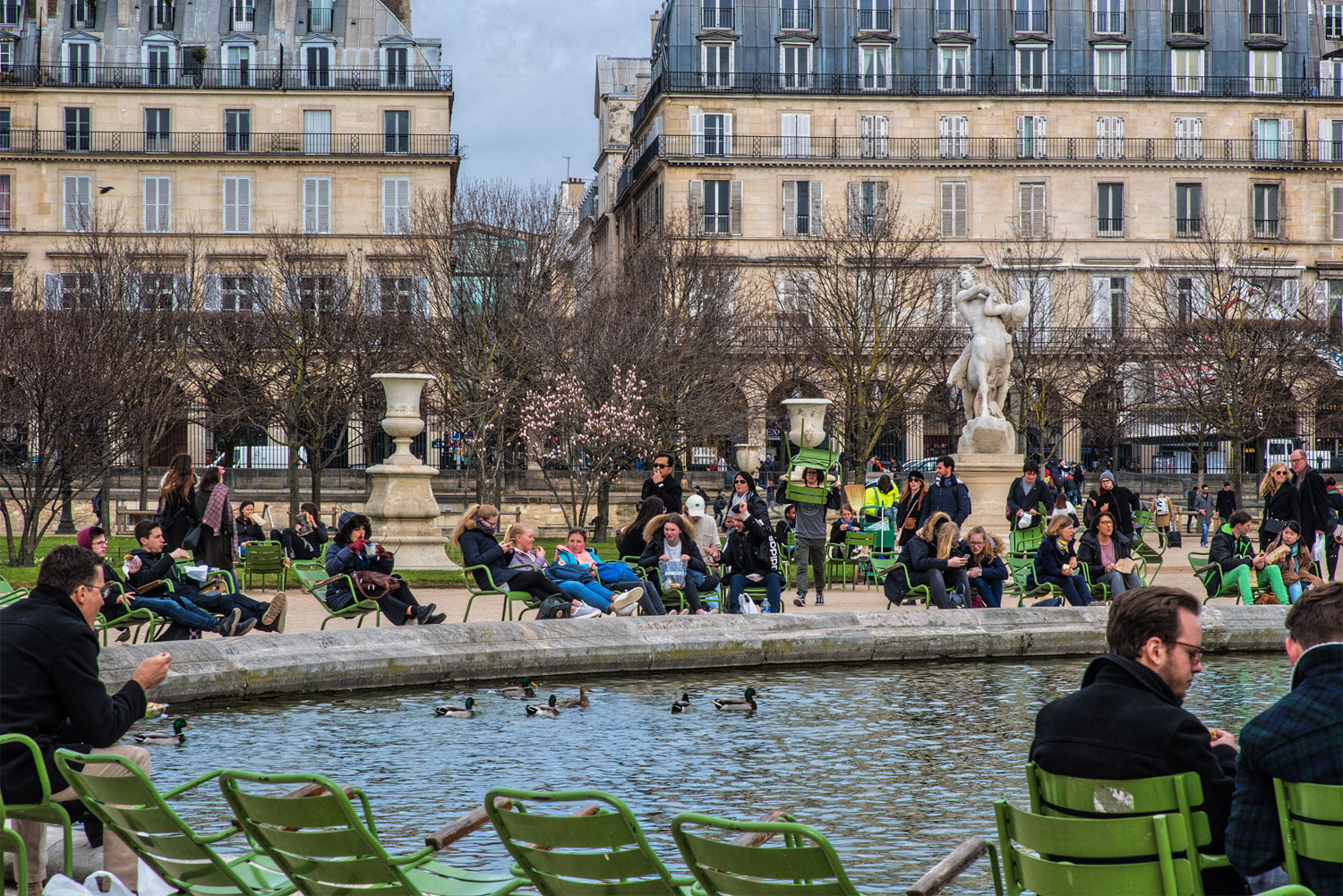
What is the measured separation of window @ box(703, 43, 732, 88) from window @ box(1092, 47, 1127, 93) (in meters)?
12.5

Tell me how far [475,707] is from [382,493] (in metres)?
9.19

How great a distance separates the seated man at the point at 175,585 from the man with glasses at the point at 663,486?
5.66 metres

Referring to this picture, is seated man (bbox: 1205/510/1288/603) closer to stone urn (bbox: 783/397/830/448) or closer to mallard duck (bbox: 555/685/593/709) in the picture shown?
mallard duck (bbox: 555/685/593/709)

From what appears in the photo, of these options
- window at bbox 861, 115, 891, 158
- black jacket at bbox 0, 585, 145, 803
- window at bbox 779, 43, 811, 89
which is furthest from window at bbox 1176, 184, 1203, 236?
black jacket at bbox 0, 585, 145, 803

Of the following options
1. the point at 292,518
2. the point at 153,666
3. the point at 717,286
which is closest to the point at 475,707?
the point at 153,666

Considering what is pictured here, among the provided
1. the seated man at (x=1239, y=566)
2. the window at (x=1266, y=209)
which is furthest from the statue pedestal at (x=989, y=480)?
the window at (x=1266, y=209)

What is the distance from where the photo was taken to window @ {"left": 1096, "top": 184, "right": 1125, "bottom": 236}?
5191 cm

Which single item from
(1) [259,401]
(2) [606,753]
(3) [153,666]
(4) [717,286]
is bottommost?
(2) [606,753]

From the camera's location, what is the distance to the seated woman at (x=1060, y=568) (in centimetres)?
1403

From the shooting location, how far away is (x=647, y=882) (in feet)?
13.1

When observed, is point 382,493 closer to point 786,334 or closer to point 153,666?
point 153,666

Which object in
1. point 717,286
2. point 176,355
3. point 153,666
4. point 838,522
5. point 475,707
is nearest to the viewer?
point 153,666

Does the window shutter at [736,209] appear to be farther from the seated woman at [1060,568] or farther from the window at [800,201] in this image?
the seated woman at [1060,568]

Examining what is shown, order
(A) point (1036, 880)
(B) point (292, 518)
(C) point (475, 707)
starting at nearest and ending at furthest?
(A) point (1036, 880), (C) point (475, 707), (B) point (292, 518)
